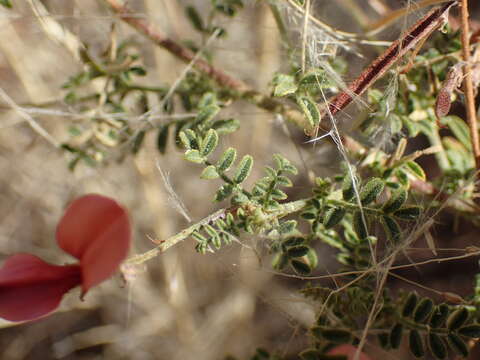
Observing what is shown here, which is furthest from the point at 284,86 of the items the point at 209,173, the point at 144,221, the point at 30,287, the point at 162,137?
the point at 144,221

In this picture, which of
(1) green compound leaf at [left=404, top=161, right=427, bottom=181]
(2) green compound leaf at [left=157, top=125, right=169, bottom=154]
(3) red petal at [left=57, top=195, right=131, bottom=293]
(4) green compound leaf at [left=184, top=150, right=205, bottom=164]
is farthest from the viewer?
(2) green compound leaf at [left=157, top=125, right=169, bottom=154]

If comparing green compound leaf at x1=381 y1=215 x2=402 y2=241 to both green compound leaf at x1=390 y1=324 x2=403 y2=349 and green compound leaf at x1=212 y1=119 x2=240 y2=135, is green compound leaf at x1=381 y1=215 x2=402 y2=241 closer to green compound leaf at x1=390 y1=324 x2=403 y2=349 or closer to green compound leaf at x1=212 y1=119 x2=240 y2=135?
green compound leaf at x1=390 y1=324 x2=403 y2=349

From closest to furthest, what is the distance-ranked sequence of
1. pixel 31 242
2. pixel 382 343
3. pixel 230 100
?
pixel 382 343 < pixel 230 100 < pixel 31 242

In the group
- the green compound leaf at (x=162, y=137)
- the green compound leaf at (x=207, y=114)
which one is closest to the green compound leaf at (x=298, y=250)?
the green compound leaf at (x=207, y=114)

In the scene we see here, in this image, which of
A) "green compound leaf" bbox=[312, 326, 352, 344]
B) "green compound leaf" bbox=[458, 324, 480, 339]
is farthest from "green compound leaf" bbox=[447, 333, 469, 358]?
"green compound leaf" bbox=[312, 326, 352, 344]

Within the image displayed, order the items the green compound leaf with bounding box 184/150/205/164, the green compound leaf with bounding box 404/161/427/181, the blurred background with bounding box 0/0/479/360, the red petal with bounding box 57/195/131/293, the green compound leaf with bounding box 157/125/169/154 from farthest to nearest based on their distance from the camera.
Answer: the blurred background with bounding box 0/0/479/360 < the green compound leaf with bounding box 157/125/169/154 < the green compound leaf with bounding box 404/161/427/181 < the green compound leaf with bounding box 184/150/205/164 < the red petal with bounding box 57/195/131/293

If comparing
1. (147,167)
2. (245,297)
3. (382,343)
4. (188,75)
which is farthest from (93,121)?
(245,297)

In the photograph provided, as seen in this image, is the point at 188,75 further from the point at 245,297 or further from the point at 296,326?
the point at 245,297

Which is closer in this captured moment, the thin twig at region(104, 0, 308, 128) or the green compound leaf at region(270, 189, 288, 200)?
the green compound leaf at region(270, 189, 288, 200)
